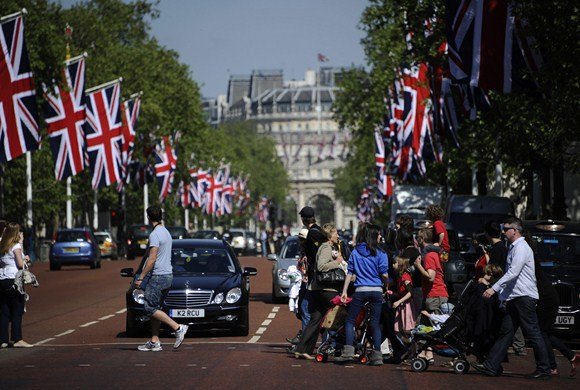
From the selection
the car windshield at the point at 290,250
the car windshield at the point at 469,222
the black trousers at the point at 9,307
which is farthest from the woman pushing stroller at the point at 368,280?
the car windshield at the point at 469,222

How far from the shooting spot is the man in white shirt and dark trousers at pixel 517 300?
613 inches

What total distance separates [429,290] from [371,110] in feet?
203

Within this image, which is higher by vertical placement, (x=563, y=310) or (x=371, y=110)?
(x=371, y=110)

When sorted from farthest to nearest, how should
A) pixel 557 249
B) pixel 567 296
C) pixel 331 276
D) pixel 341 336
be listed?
pixel 557 249 < pixel 567 296 < pixel 341 336 < pixel 331 276

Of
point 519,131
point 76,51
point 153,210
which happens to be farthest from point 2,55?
point 76,51

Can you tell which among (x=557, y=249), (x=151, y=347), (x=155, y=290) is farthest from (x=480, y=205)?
(x=155, y=290)

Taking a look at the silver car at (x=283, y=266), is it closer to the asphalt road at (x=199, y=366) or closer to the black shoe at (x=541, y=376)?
the asphalt road at (x=199, y=366)

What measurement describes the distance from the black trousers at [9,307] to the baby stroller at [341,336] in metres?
4.39

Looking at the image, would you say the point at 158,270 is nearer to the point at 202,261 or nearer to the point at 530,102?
the point at 202,261

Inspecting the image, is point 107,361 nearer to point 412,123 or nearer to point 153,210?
point 153,210

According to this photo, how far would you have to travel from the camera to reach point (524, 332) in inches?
625

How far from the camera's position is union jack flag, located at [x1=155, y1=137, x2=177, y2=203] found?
263 ft

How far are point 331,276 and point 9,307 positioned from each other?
4.76 m

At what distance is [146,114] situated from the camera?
83500 millimetres
